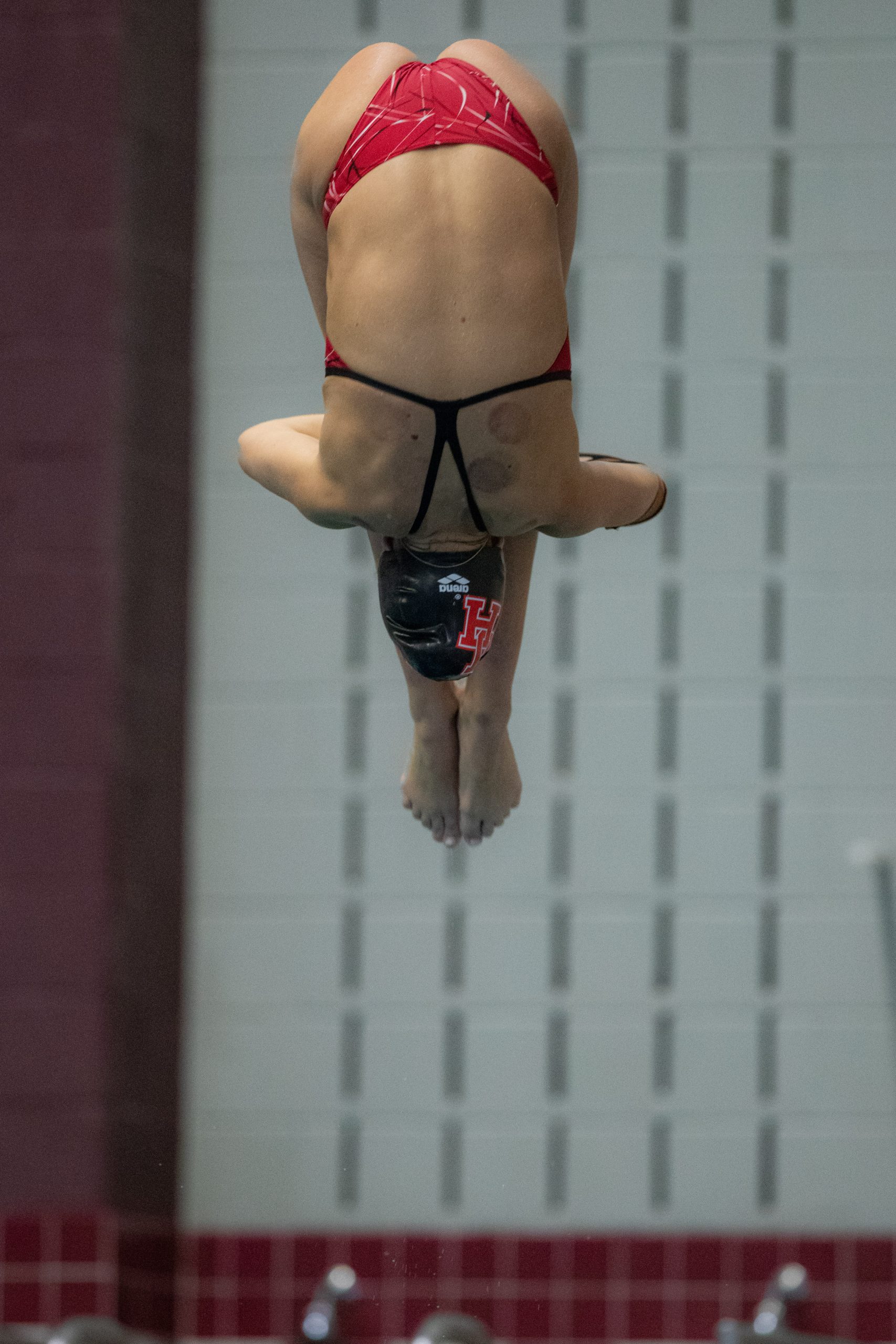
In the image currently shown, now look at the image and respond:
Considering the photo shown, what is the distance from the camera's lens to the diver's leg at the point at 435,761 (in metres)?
1.93

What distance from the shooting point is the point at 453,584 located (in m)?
1.58

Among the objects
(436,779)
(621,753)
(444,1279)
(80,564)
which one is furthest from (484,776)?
(444,1279)

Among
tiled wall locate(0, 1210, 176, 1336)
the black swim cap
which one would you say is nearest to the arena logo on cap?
the black swim cap

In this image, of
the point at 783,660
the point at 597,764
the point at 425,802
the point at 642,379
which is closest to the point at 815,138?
the point at 642,379

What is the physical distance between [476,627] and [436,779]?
43 cm

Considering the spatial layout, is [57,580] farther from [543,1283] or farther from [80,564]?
[543,1283]

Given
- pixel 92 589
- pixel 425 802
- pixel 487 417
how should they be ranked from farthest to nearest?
pixel 92 589
pixel 425 802
pixel 487 417

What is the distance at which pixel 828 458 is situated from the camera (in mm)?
3334

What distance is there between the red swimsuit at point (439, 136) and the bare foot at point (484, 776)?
42cm

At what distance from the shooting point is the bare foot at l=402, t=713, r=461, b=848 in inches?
77.7

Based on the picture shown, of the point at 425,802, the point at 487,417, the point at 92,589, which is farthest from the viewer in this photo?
the point at 92,589

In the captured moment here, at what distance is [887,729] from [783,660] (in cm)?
26

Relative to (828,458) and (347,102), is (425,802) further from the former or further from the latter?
(828,458)

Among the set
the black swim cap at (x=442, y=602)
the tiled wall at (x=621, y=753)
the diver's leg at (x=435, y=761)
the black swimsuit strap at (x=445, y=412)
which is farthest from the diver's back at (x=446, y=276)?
the tiled wall at (x=621, y=753)
